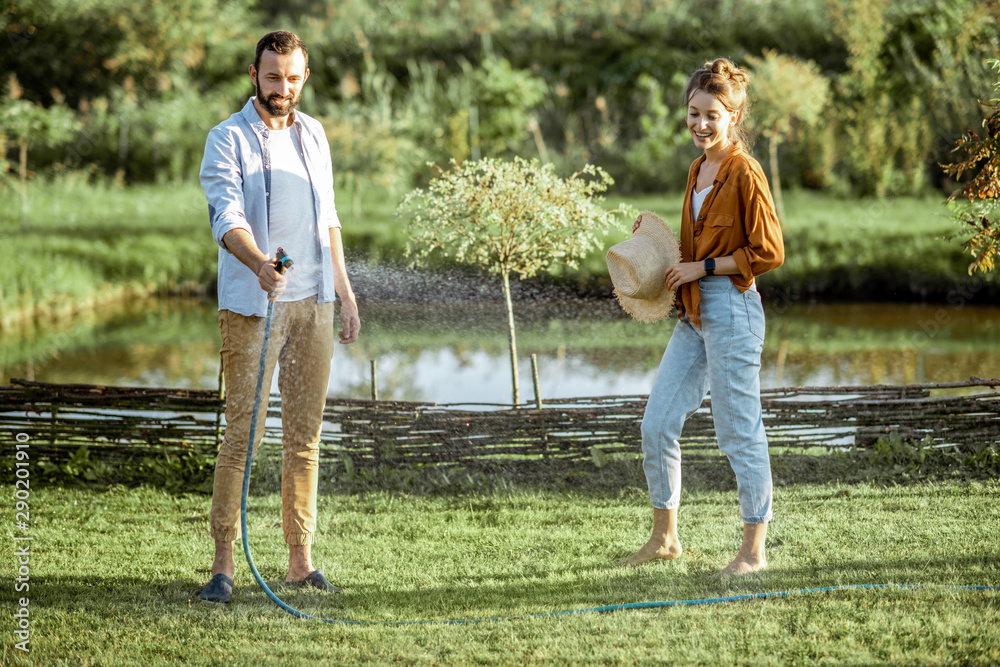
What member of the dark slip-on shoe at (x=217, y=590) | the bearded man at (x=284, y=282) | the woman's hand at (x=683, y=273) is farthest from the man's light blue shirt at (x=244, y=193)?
the woman's hand at (x=683, y=273)

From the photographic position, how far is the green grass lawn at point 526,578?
2512mm

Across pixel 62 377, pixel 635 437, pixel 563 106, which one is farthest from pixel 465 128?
pixel 635 437

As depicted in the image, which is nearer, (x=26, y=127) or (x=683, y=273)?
(x=683, y=273)

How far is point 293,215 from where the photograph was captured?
2959 mm

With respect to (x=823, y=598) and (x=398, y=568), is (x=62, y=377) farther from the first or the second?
(x=823, y=598)

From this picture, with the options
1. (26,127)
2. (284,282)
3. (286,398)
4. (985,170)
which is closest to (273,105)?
(284,282)

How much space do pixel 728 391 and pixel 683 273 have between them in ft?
1.33

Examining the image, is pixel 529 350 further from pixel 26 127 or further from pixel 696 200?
pixel 26 127

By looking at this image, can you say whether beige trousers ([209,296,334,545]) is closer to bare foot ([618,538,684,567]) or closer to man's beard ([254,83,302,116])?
man's beard ([254,83,302,116])

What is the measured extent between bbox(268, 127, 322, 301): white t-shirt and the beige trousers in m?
0.06

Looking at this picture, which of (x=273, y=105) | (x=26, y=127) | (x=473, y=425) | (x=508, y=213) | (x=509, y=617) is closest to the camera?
(x=509, y=617)

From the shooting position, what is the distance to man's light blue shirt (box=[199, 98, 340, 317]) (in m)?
2.81

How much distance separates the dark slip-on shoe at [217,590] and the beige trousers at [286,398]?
123 mm

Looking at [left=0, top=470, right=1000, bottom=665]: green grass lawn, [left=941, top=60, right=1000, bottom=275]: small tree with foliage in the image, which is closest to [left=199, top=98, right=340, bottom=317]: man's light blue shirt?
[left=0, top=470, right=1000, bottom=665]: green grass lawn
